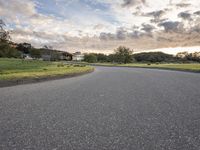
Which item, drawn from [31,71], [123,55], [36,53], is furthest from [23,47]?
[31,71]

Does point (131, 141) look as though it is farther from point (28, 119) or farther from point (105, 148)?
point (28, 119)

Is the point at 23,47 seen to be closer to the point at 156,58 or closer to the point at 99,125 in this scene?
the point at 156,58

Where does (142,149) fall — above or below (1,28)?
below

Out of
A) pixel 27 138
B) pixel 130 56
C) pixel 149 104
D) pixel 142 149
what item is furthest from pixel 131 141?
pixel 130 56

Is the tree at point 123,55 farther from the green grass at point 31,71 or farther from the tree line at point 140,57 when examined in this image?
the green grass at point 31,71

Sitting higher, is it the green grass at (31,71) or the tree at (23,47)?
the tree at (23,47)

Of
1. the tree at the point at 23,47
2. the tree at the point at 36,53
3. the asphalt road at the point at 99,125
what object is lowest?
the asphalt road at the point at 99,125

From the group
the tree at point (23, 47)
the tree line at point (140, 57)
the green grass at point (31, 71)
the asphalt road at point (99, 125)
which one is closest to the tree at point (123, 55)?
the tree line at point (140, 57)

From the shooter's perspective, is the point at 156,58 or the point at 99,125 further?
the point at 156,58

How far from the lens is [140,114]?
250 inches

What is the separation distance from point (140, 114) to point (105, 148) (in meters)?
2.61

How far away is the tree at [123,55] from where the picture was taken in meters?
128

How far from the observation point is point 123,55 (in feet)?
422

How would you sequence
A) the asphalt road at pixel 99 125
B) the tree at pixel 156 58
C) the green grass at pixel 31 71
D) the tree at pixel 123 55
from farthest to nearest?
the tree at pixel 156 58 → the tree at pixel 123 55 → the green grass at pixel 31 71 → the asphalt road at pixel 99 125
